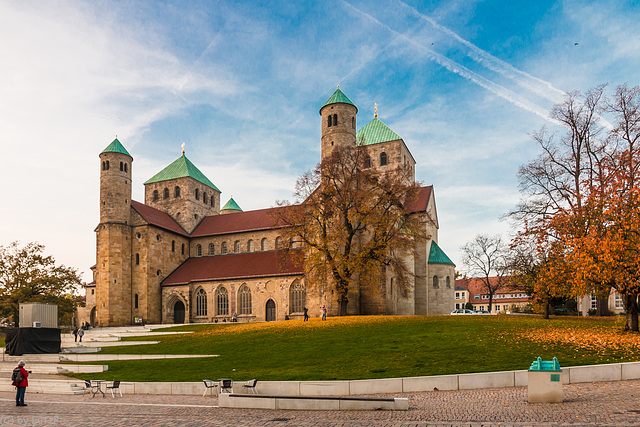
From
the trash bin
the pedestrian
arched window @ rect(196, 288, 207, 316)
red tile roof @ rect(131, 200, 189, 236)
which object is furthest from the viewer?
red tile roof @ rect(131, 200, 189, 236)

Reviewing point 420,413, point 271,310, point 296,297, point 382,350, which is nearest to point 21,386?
point 420,413

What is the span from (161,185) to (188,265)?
14395 mm

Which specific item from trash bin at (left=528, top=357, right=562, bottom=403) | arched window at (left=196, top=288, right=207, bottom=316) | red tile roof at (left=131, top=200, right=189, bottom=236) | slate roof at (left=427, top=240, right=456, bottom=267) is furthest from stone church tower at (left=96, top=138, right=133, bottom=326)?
trash bin at (left=528, top=357, right=562, bottom=403)

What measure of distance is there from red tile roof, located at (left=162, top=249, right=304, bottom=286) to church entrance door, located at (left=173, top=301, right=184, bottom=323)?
8.67ft

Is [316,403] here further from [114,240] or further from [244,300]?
[114,240]

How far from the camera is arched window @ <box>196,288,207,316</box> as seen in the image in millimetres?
53531

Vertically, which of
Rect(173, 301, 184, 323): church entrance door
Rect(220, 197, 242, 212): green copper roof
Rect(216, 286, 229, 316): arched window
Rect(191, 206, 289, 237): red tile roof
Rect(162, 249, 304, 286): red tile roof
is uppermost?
Rect(220, 197, 242, 212): green copper roof

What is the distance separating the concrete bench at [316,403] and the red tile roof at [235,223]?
1617 inches

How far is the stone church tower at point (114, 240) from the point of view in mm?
52125

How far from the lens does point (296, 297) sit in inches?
1921

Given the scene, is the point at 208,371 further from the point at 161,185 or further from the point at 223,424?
the point at 161,185

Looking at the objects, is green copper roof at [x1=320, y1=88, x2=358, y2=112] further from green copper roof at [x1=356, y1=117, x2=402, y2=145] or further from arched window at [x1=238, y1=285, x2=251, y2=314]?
arched window at [x1=238, y1=285, x2=251, y2=314]

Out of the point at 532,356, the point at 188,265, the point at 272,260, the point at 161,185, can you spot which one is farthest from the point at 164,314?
the point at 532,356

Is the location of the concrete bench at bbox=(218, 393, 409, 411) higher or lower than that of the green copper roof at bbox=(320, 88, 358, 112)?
lower
